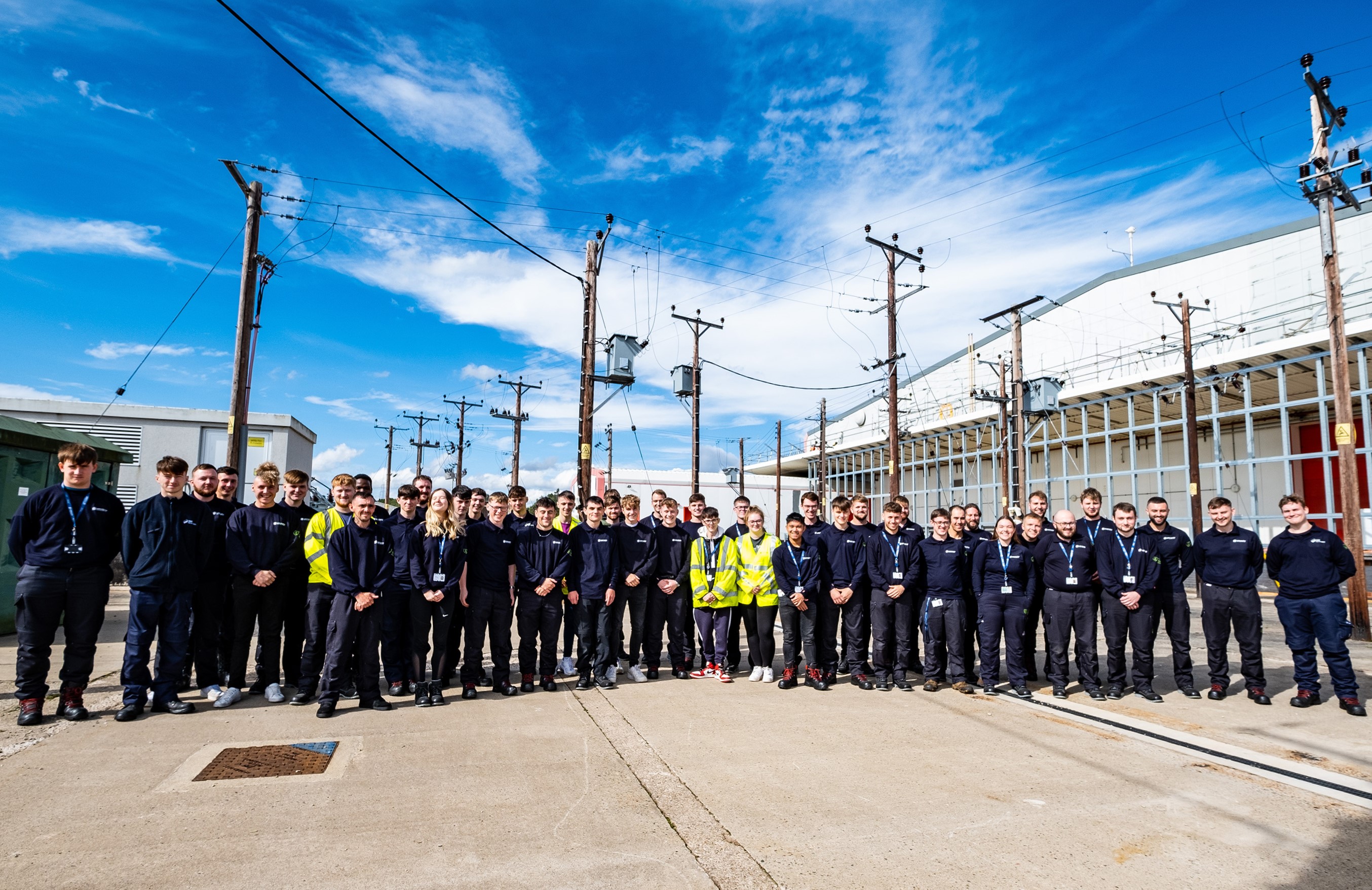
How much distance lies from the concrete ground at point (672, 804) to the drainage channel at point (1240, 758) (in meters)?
0.14

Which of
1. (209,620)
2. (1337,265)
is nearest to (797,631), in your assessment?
(209,620)

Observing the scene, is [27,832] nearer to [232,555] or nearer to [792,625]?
[232,555]

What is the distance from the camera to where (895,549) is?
25.2 ft

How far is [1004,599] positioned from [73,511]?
26.1 feet

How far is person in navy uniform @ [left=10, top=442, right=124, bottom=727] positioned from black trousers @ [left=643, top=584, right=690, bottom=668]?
15.1ft

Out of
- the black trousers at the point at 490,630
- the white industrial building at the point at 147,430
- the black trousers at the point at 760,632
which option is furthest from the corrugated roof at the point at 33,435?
the white industrial building at the point at 147,430

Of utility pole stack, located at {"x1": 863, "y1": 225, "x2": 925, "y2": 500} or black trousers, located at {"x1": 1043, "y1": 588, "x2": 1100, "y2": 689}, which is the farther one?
utility pole stack, located at {"x1": 863, "y1": 225, "x2": 925, "y2": 500}

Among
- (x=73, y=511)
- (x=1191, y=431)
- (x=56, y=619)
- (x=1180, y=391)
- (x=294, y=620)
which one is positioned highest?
(x=1180, y=391)

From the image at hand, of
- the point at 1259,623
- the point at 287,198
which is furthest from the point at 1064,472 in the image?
the point at 287,198

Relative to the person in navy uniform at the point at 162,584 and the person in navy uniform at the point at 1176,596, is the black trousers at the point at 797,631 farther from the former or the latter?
the person in navy uniform at the point at 162,584

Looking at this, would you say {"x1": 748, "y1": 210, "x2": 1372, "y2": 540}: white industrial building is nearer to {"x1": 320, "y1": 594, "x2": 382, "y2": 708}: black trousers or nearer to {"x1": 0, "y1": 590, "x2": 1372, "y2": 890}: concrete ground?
{"x1": 0, "y1": 590, "x2": 1372, "y2": 890}: concrete ground

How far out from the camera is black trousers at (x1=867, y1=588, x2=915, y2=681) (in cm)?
748

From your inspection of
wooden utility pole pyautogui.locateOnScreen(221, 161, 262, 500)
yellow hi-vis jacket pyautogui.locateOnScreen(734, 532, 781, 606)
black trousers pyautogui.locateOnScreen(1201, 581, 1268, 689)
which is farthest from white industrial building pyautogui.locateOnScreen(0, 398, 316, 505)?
black trousers pyautogui.locateOnScreen(1201, 581, 1268, 689)

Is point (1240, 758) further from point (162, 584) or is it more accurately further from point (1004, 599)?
point (162, 584)
